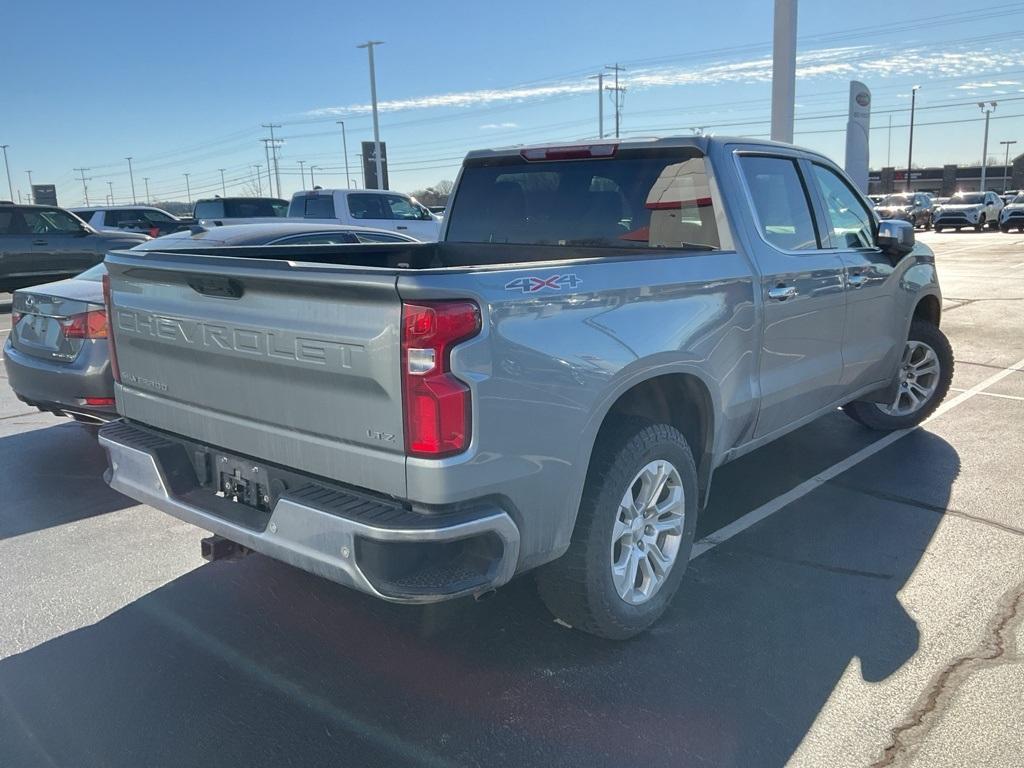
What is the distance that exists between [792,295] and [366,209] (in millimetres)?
13713

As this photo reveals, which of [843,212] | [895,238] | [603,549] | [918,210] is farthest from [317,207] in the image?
[918,210]

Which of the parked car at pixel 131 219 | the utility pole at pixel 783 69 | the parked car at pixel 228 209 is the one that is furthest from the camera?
the parked car at pixel 131 219

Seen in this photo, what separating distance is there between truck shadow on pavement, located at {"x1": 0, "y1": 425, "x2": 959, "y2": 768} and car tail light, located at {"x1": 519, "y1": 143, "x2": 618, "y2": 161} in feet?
6.82

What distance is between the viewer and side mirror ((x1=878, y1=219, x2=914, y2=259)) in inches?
205

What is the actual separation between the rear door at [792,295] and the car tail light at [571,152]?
643 millimetres

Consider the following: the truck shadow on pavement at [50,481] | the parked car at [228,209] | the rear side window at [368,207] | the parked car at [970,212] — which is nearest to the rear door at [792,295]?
the truck shadow on pavement at [50,481]

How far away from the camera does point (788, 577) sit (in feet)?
13.2

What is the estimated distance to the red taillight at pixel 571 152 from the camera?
428cm

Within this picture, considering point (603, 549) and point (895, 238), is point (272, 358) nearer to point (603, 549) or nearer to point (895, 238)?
point (603, 549)

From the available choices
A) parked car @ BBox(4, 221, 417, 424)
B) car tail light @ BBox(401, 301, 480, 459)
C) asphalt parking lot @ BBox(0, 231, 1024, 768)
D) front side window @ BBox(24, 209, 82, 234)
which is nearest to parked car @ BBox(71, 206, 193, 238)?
front side window @ BBox(24, 209, 82, 234)

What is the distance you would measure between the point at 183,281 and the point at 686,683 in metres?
2.39

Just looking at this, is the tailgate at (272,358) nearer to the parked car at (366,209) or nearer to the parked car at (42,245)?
the parked car at (42,245)

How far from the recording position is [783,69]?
42.4 ft

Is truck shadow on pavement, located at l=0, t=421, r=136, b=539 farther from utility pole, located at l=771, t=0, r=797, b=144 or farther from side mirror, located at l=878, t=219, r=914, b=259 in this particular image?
utility pole, located at l=771, t=0, r=797, b=144
